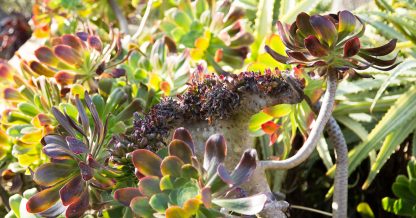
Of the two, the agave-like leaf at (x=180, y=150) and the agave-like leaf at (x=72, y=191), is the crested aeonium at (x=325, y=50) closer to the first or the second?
the agave-like leaf at (x=180, y=150)

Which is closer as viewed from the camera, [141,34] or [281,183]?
[281,183]

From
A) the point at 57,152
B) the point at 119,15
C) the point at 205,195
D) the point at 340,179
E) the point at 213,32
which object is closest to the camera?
the point at 205,195

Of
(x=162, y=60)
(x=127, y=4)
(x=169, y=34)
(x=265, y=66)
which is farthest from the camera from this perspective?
(x=127, y=4)

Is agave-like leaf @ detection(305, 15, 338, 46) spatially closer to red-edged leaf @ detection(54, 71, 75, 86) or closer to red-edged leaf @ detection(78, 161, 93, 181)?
red-edged leaf @ detection(78, 161, 93, 181)

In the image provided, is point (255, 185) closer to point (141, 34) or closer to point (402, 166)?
point (402, 166)

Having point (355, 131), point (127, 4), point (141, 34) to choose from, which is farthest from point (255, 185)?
point (127, 4)

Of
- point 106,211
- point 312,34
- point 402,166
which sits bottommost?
point 106,211

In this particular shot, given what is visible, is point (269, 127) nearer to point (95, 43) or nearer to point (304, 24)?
point (304, 24)

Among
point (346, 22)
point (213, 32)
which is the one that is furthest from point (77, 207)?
point (213, 32)
